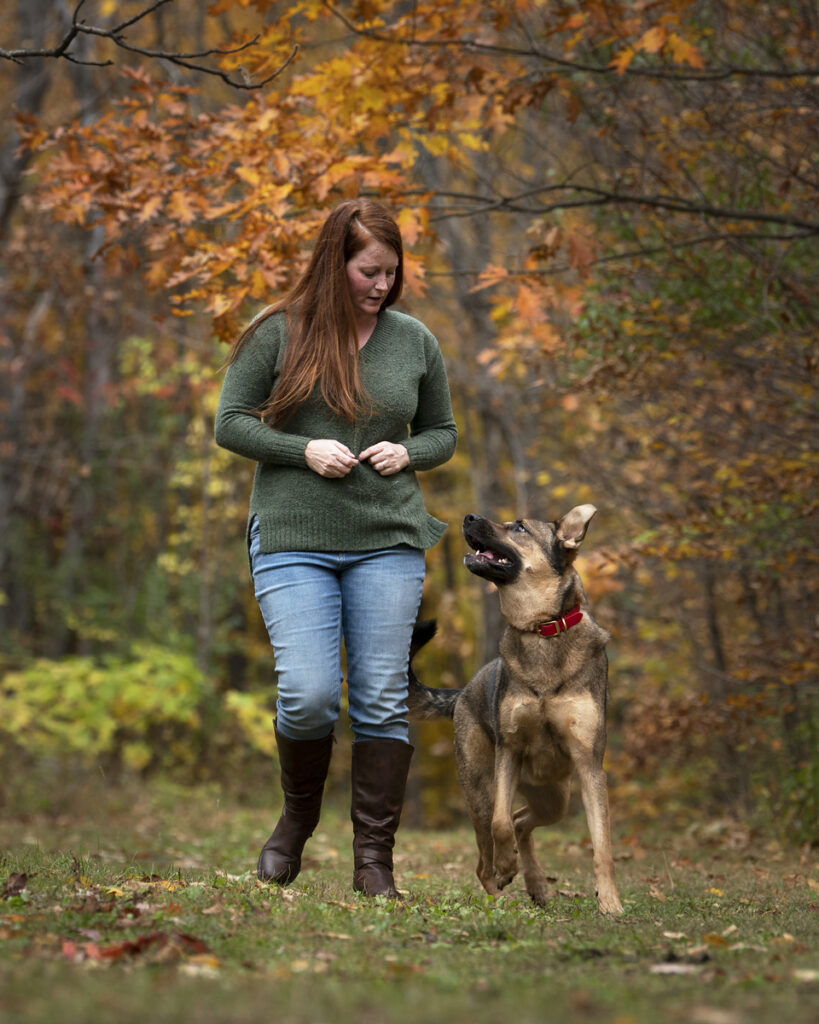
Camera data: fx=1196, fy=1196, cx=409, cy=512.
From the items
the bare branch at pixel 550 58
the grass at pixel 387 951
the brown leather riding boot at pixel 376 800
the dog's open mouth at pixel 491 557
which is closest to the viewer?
the grass at pixel 387 951

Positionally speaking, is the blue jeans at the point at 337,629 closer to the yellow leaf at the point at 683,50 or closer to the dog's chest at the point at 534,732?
the dog's chest at the point at 534,732

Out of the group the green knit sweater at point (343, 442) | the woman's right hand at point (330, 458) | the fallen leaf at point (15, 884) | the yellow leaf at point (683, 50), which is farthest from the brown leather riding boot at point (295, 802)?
the yellow leaf at point (683, 50)

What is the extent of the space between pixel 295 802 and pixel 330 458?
1530mm

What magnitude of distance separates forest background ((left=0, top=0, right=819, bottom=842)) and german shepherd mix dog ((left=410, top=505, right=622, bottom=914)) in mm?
2294

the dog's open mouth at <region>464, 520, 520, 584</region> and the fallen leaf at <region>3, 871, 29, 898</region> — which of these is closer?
the fallen leaf at <region>3, 871, 29, 898</region>

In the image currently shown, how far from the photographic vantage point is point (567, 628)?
5.23 meters

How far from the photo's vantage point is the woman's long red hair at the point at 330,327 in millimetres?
4930

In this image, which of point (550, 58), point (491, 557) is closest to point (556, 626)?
point (491, 557)

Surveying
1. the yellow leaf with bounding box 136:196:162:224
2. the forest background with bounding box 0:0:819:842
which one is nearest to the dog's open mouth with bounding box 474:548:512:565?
the forest background with bounding box 0:0:819:842

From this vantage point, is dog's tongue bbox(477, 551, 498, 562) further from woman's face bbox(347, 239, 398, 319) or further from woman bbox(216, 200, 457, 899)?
woman's face bbox(347, 239, 398, 319)

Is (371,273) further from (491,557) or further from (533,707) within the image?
(533,707)

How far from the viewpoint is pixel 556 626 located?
206 inches

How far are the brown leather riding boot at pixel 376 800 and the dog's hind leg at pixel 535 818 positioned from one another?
0.84 meters

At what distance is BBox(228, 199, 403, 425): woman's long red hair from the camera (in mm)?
4930
